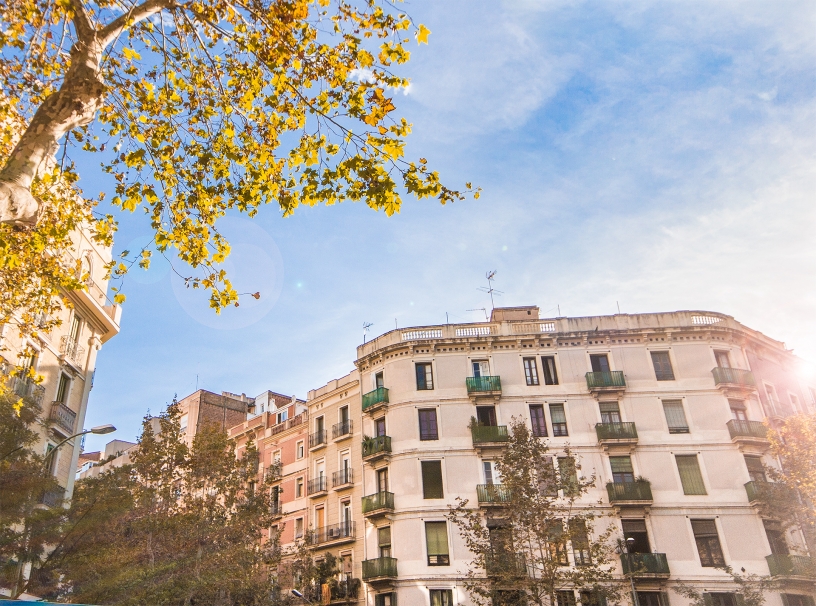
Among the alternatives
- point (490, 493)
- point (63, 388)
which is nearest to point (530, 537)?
point (490, 493)

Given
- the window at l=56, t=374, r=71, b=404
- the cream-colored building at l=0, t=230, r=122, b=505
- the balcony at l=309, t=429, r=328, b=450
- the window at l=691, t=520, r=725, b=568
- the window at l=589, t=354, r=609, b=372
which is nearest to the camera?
the cream-colored building at l=0, t=230, r=122, b=505

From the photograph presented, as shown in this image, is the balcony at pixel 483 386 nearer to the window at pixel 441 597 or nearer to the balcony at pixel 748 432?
the window at pixel 441 597

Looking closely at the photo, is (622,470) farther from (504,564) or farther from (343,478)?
(343,478)

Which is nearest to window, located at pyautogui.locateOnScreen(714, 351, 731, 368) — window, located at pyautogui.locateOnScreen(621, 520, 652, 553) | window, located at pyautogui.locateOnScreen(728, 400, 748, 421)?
window, located at pyautogui.locateOnScreen(728, 400, 748, 421)

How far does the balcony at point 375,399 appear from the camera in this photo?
35312 millimetres

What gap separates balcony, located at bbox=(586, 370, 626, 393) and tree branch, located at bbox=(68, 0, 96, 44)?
28969 millimetres

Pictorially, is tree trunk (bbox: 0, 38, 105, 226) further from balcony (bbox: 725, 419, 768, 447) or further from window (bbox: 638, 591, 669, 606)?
balcony (bbox: 725, 419, 768, 447)

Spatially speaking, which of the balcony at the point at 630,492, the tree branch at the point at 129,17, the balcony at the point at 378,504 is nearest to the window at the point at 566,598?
the balcony at the point at 630,492

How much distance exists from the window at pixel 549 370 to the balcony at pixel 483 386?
2512mm

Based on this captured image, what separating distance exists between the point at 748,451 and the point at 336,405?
844 inches

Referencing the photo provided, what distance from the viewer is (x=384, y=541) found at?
32844 mm

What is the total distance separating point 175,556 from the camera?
25.0 m

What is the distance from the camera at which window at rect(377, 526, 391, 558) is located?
32.5m

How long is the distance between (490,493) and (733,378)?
13685 millimetres
